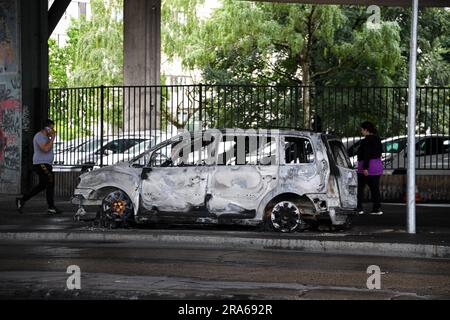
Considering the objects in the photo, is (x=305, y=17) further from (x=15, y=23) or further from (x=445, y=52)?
(x=15, y=23)

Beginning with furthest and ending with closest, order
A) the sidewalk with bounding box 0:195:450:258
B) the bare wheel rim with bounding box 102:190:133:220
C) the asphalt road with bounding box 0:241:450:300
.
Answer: the bare wheel rim with bounding box 102:190:133:220
the sidewalk with bounding box 0:195:450:258
the asphalt road with bounding box 0:241:450:300

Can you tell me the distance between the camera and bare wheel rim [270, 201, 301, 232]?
1523 centimetres

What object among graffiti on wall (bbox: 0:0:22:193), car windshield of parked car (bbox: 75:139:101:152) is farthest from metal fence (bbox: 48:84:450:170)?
graffiti on wall (bbox: 0:0:22:193)

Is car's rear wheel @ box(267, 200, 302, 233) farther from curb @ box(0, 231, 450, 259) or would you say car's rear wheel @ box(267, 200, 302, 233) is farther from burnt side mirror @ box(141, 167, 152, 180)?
burnt side mirror @ box(141, 167, 152, 180)

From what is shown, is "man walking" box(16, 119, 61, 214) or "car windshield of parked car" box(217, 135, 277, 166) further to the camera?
"man walking" box(16, 119, 61, 214)

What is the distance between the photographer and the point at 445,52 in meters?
45.1

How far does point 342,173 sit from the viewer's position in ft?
50.4

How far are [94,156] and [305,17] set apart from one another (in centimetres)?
1419

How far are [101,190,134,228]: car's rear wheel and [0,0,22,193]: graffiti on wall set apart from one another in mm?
7705

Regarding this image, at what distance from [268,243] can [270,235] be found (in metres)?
0.50

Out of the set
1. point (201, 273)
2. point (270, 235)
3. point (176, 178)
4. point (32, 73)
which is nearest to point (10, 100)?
point (32, 73)
